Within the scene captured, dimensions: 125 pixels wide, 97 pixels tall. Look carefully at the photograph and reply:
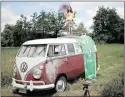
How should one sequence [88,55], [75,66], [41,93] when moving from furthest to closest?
[88,55] < [75,66] < [41,93]

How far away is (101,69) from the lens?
10.5 m

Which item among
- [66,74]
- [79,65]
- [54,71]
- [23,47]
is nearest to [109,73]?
[79,65]

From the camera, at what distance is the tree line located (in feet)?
29.3

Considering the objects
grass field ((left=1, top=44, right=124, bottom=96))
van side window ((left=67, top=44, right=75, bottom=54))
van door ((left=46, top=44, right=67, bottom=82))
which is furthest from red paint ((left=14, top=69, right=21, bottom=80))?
van side window ((left=67, top=44, right=75, bottom=54))

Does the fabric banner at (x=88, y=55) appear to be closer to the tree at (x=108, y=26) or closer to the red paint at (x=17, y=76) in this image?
the tree at (x=108, y=26)

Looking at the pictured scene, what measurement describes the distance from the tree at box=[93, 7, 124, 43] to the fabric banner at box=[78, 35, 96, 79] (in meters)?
0.32

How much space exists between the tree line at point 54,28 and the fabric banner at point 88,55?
0.23 m

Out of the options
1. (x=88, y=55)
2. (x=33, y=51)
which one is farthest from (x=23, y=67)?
(x=88, y=55)

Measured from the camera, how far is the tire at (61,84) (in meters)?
8.74

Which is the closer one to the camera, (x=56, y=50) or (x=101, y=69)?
(x=56, y=50)

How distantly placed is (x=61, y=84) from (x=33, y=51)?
1434 mm

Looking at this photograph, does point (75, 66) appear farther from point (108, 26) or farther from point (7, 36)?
point (7, 36)

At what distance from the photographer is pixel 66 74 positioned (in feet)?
30.0

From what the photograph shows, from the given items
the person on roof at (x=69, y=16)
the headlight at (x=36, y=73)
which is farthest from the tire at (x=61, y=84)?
the person on roof at (x=69, y=16)
